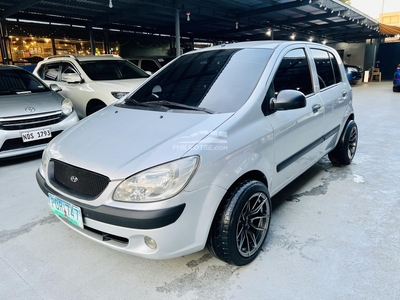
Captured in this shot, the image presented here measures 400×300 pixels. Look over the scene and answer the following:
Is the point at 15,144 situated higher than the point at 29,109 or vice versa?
the point at 29,109

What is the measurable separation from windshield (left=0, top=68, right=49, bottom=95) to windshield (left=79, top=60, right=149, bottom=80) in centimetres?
91

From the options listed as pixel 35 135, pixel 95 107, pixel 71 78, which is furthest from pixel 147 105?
pixel 71 78

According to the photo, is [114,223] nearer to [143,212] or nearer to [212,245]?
[143,212]

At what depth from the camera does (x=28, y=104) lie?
3904 millimetres

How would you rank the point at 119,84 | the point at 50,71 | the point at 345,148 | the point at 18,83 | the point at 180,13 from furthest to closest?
the point at 180,13, the point at 50,71, the point at 119,84, the point at 18,83, the point at 345,148

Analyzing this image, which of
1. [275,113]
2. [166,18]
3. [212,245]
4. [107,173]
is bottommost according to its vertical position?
[212,245]

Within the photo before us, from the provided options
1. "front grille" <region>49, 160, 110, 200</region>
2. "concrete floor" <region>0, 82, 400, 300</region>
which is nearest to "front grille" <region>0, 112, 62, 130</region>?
"concrete floor" <region>0, 82, 400, 300</region>

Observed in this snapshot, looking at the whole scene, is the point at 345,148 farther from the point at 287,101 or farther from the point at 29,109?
the point at 29,109

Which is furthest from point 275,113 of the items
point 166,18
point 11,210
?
point 166,18

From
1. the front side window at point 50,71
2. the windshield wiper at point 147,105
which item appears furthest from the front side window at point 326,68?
the front side window at point 50,71

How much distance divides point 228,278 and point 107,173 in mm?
945

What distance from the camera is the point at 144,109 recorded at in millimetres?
2156

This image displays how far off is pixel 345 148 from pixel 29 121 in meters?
3.95

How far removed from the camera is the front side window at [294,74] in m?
2.24
